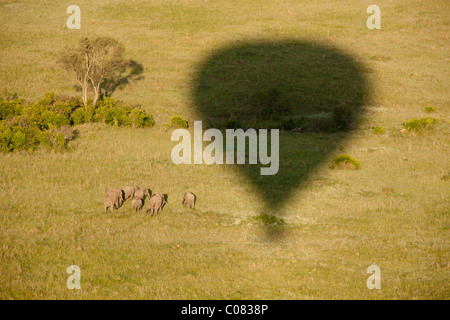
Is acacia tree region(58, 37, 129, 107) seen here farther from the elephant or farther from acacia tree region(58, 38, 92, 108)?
the elephant

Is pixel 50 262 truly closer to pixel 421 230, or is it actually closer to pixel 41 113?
pixel 421 230

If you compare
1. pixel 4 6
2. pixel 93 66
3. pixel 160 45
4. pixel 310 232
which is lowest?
pixel 310 232

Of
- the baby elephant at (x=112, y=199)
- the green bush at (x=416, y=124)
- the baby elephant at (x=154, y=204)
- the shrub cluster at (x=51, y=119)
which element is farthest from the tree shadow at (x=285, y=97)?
the shrub cluster at (x=51, y=119)

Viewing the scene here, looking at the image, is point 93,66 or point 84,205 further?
point 93,66

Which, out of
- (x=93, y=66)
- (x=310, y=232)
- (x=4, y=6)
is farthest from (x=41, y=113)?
(x=4, y=6)
